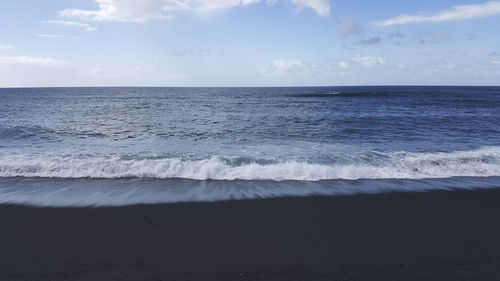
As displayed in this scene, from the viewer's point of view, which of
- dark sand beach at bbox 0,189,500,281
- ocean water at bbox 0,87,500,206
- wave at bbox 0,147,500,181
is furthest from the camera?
wave at bbox 0,147,500,181

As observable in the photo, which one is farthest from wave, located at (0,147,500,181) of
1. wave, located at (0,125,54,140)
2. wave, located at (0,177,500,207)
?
wave, located at (0,125,54,140)

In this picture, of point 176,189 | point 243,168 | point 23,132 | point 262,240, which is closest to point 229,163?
point 243,168

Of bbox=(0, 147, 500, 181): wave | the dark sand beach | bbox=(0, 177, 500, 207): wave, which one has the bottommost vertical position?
the dark sand beach

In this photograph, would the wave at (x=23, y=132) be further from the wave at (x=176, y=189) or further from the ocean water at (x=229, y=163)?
the wave at (x=176, y=189)

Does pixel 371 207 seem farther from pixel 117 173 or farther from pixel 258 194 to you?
pixel 117 173

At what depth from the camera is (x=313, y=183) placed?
9.91 metres

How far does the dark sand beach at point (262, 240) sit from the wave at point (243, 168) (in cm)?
249

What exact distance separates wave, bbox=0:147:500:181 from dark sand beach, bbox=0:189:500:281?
8.15 ft

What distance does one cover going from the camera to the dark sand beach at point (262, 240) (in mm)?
4965

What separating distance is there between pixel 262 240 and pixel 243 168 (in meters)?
5.29

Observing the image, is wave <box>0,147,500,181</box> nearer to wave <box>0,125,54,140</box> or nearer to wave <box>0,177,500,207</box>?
wave <box>0,177,500,207</box>

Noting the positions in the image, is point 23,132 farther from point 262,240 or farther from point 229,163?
point 262,240

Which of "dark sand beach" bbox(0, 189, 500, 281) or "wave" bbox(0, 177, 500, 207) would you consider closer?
"dark sand beach" bbox(0, 189, 500, 281)

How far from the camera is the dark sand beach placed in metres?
4.96
